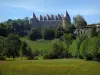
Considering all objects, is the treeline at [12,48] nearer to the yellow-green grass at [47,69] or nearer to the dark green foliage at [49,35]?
the yellow-green grass at [47,69]

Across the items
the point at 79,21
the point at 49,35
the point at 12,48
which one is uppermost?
the point at 79,21

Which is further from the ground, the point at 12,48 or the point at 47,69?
the point at 47,69

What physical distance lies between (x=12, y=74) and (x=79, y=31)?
5488 inches

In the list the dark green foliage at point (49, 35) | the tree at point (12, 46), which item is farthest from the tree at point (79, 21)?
the tree at point (12, 46)

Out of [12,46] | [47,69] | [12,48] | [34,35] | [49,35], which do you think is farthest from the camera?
[34,35]

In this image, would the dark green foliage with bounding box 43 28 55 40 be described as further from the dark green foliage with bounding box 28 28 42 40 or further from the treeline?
the treeline

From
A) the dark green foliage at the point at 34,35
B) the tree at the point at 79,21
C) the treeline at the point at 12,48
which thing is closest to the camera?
the treeline at the point at 12,48

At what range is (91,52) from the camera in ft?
308

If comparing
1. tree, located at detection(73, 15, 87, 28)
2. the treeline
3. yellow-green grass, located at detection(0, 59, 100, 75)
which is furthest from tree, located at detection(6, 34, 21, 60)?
tree, located at detection(73, 15, 87, 28)

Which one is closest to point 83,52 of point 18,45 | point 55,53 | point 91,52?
point 91,52

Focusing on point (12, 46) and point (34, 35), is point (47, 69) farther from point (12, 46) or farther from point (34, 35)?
point (34, 35)

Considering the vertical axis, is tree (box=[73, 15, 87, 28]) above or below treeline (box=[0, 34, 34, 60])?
above

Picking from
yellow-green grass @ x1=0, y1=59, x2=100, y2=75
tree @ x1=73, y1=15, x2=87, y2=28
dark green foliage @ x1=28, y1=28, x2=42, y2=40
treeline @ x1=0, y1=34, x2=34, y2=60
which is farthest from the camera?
tree @ x1=73, y1=15, x2=87, y2=28

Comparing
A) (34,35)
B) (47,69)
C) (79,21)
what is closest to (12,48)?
(47,69)
